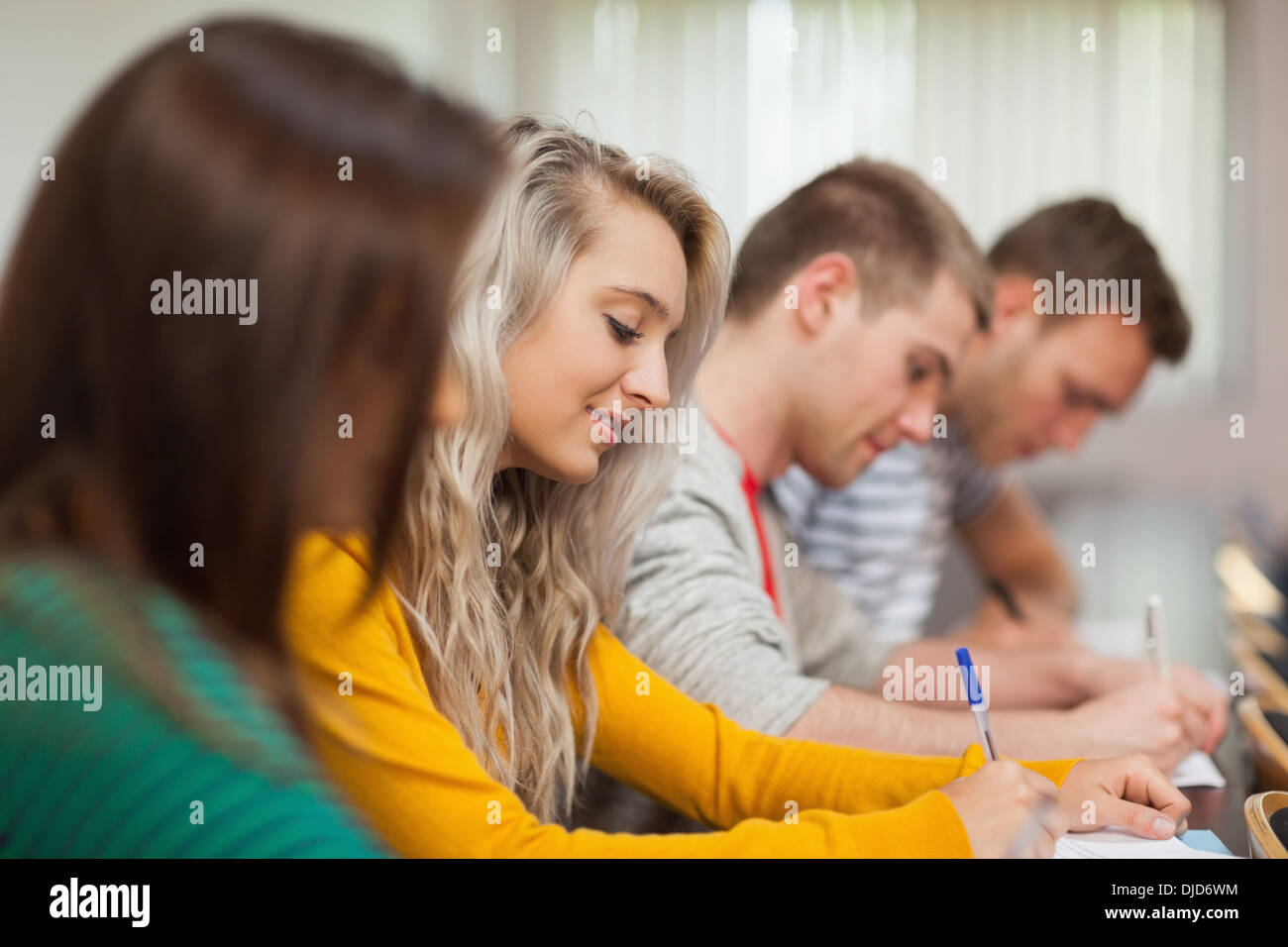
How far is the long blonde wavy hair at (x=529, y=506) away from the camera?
0.69 meters

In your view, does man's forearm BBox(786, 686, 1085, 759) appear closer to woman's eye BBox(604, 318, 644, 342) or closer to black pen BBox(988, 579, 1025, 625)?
woman's eye BBox(604, 318, 644, 342)

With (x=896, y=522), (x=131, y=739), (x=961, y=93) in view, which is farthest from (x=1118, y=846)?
(x=961, y=93)

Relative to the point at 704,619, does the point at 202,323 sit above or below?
above

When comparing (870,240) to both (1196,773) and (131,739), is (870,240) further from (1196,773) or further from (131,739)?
(131,739)

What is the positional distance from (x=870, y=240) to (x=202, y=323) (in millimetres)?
816

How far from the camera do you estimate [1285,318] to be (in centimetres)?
274

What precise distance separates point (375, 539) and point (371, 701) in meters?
0.11

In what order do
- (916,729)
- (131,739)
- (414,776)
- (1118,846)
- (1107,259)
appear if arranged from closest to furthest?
(131,739) < (414,776) < (1118,846) < (916,729) < (1107,259)

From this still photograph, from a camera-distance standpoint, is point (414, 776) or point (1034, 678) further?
point (1034, 678)

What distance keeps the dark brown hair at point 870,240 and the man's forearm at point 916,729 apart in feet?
1.37

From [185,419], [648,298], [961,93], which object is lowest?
[185,419]

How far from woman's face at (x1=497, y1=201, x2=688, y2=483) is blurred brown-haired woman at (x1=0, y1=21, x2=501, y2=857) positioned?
0.85 feet

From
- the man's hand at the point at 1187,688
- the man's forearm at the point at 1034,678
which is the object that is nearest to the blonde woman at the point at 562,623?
the man's hand at the point at 1187,688

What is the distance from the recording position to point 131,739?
435 millimetres
